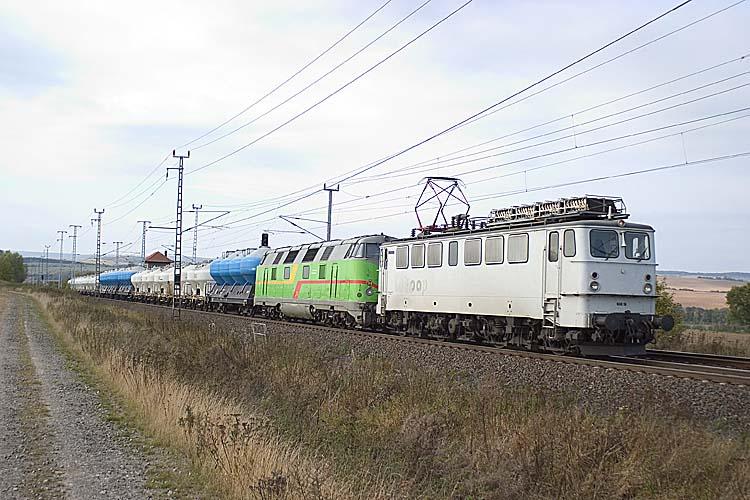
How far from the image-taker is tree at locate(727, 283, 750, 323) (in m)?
62.4

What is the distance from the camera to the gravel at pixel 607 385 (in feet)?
36.6

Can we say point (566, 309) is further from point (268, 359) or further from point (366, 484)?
point (366, 484)

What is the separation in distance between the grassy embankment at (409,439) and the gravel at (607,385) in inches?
28.0

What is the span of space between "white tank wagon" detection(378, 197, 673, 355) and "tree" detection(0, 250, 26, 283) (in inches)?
6341

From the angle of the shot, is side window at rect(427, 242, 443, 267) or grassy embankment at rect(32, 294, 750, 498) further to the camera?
side window at rect(427, 242, 443, 267)

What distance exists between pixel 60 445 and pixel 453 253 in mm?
14252

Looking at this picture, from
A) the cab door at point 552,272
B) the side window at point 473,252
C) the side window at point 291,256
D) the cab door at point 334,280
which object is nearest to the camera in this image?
the cab door at point 552,272

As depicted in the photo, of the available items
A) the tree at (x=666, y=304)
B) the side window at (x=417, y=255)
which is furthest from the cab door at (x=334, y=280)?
the tree at (x=666, y=304)

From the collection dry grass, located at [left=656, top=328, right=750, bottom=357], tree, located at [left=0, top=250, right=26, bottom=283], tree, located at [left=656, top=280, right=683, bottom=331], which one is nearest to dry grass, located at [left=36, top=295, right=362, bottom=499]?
dry grass, located at [left=656, top=328, right=750, bottom=357]

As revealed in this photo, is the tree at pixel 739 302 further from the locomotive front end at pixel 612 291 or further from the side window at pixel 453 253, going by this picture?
the locomotive front end at pixel 612 291

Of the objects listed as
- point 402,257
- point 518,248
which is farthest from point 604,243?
point 402,257

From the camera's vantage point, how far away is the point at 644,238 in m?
18.7

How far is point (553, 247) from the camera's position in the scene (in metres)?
18.7

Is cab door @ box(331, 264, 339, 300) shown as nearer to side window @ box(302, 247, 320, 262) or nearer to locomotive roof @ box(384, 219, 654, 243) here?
side window @ box(302, 247, 320, 262)
